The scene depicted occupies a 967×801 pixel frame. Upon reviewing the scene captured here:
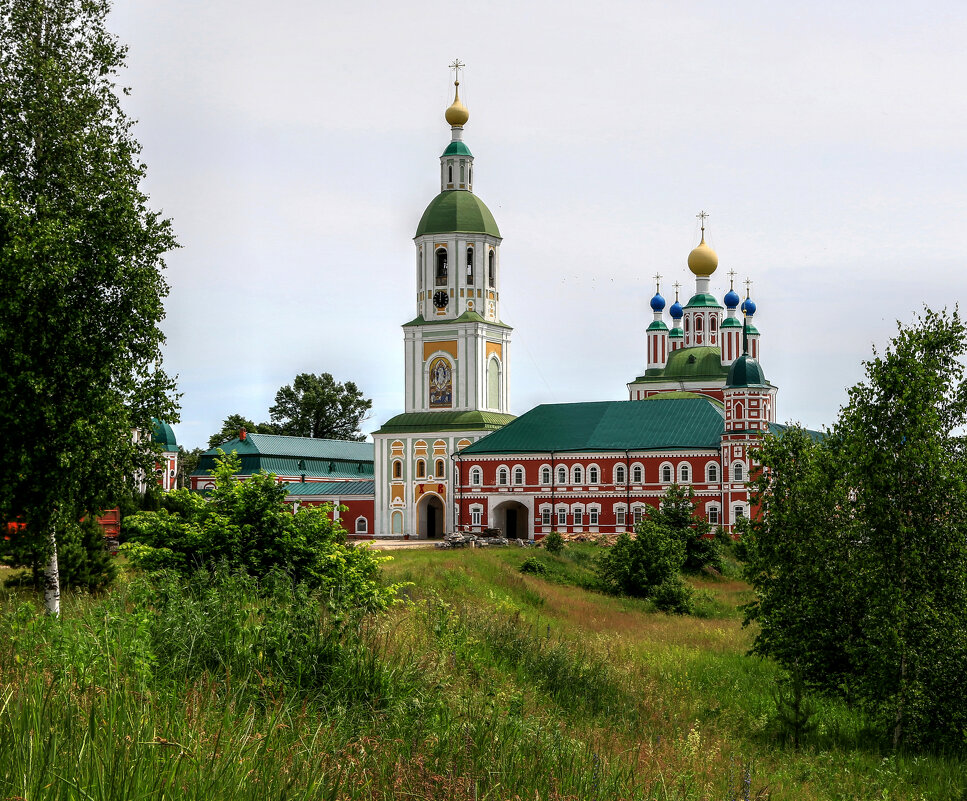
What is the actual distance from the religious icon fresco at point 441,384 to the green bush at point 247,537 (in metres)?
49.9

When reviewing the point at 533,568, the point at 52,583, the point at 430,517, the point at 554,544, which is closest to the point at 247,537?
the point at 52,583

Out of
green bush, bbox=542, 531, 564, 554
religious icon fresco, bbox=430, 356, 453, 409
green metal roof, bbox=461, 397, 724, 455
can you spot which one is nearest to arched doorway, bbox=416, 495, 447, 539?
green metal roof, bbox=461, 397, 724, 455

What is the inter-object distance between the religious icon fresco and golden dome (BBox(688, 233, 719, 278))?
28.7 meters

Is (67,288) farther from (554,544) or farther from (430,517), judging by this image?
(430,517)

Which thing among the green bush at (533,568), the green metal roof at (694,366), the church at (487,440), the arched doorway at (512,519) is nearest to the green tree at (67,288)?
the green bush at (533,568)

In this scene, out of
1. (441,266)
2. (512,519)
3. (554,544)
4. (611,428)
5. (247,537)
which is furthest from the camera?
(441,266)

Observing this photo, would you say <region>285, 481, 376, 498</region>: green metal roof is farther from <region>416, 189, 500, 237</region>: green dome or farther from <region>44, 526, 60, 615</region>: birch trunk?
<region>44, 526, 60, 615</region>: birch trunk

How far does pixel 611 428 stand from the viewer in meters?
61.8

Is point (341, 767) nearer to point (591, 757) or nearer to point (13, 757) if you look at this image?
point (13, 757)

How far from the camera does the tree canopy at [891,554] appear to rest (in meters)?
14.5

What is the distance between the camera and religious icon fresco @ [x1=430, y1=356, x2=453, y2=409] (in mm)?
67375

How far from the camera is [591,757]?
8.51 meters

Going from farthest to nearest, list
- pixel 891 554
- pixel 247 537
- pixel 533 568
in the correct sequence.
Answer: pixel 533 568 < pixel 247 537 < pixel 891 554

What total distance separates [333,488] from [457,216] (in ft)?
63.9
